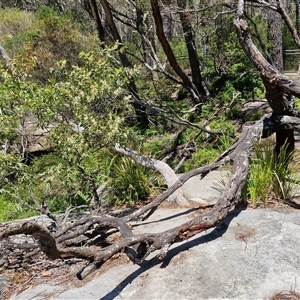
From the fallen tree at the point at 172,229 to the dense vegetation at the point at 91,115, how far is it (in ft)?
2.99

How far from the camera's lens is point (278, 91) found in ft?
13.6

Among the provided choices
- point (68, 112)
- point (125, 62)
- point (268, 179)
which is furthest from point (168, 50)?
point (268, 179)

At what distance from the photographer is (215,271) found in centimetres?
283

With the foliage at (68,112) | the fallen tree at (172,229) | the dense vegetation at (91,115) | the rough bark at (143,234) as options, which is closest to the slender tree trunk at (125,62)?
the dense vegetation at (91,115)

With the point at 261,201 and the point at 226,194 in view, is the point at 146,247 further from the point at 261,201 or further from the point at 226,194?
the point at 261,201

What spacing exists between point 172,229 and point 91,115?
185cm

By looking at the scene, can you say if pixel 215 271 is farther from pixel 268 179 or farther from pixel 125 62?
pixel 125 62

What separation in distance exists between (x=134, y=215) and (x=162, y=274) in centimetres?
97

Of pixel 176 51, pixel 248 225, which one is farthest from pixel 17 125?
pixel 176 51

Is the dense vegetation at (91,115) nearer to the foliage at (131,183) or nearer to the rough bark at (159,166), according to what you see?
the foliage at (131,183)

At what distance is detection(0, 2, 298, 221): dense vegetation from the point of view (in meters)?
4.16

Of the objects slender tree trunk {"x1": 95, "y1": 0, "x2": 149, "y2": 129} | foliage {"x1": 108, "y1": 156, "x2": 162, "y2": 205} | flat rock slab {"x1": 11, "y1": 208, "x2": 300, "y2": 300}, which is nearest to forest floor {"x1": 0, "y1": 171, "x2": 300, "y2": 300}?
flat rock slab {"x1": 11, "y1": 208, "x2": 300, "y2": 300}

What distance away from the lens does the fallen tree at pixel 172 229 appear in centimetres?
262

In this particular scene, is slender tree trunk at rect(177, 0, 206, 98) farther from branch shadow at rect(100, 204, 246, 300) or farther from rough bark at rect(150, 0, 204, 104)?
branch shadow at rect(100, 204, 246, 300)
